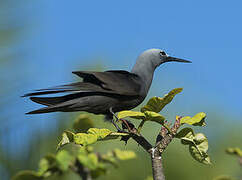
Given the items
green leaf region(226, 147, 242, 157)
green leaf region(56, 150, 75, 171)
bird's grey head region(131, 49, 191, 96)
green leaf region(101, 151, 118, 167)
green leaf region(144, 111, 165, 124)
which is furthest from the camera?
bird's grey head region(131, 49, 191, 96)

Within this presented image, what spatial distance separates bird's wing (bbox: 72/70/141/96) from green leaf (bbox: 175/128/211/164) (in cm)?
152

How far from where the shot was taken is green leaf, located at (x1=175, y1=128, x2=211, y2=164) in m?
2.44

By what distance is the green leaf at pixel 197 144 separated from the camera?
2.44 m

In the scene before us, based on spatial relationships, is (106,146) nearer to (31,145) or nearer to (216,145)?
(31,145)

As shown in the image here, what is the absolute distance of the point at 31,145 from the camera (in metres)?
5.39

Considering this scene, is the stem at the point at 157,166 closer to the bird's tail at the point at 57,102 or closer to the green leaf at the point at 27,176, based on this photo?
the green leaf at the point at 27,176

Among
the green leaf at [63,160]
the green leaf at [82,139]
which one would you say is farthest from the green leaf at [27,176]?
the green leaf at [82,139]

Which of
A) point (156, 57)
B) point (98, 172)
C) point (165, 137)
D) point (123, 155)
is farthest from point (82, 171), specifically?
point (156, 57)

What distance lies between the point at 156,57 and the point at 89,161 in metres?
4.29

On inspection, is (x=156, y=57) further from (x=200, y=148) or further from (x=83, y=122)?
(x=83, y=122)

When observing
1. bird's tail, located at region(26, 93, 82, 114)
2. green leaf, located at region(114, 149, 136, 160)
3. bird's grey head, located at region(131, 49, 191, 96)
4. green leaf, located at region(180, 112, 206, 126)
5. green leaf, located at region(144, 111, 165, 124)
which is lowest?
bird's tail, located at region(26, 93, 82, 114)

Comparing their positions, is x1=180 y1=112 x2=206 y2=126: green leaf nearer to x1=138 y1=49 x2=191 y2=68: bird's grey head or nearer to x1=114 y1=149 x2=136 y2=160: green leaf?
x1=114 y1=149 x2=136 y2=160: green leaf

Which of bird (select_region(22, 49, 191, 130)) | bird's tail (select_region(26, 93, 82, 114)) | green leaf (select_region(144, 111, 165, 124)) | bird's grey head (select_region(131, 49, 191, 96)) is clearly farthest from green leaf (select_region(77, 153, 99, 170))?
bird's grey head (select_region(131, 49, 191, 96))

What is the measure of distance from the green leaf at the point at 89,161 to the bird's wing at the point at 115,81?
2.42 metres
